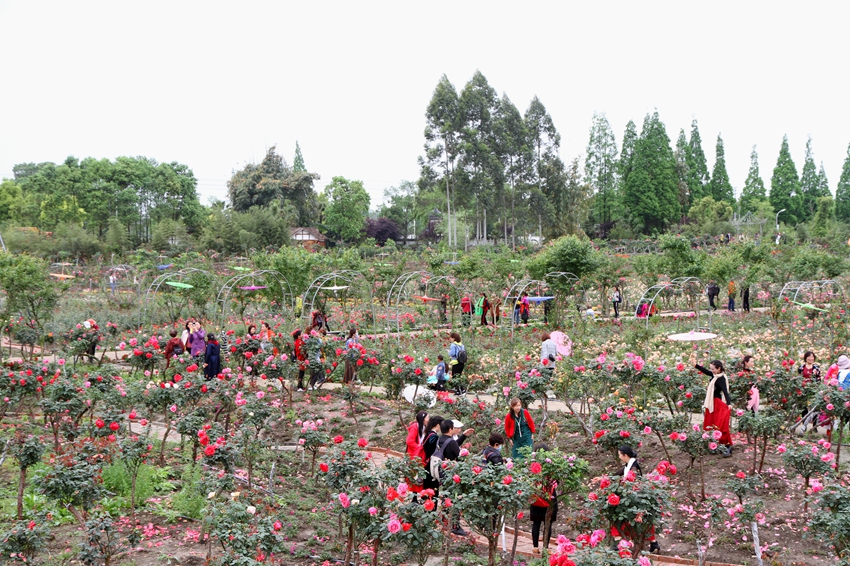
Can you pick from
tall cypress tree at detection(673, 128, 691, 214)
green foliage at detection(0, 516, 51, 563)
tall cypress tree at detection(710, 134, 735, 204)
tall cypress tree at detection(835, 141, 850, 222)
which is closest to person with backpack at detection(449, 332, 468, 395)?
green foliage at detection(0, 516, 51, 563)

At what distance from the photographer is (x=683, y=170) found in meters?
62.1

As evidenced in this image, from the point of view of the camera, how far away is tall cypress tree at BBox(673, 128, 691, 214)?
6200 cm

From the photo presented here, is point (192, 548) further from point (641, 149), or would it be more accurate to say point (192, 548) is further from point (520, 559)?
point (641, 149)

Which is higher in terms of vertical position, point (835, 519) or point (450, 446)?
point (450, 446)

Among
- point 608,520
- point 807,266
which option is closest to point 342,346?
point 608,520

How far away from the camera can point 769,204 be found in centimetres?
6438

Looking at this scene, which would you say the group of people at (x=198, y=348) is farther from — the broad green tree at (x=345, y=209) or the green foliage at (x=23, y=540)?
the broad green tree at (x=345, y=209)

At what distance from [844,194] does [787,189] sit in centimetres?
503

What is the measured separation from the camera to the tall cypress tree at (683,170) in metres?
62.0

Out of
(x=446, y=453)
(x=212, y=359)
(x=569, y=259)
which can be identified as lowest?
(x=446, y=453)

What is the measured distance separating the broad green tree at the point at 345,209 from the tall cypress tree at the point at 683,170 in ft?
94.1

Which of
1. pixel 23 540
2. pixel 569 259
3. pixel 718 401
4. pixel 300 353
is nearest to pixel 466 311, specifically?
pixel 569 259

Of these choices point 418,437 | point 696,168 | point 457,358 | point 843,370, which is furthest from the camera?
point 696,168

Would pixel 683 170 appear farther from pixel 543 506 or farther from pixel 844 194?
pixel 543 506
